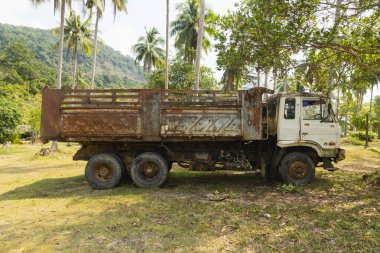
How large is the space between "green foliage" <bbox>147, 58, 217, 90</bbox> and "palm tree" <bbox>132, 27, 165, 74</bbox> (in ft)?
18.6

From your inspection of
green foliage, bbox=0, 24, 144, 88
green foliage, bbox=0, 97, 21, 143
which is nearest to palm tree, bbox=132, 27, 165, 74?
green foliage, bbox=0, 24, 144, 88

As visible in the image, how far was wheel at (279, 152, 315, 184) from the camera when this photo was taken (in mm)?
8867

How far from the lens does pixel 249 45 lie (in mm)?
9000

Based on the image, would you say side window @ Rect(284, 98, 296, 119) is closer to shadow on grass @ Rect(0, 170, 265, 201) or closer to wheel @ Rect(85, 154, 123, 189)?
shadow on grass @ Rect(0, 170, 265, 201)

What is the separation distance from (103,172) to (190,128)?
119 inches

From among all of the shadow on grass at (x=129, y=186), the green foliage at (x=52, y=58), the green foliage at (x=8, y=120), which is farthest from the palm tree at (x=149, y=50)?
the shadow on grass at (x=129, y=186)

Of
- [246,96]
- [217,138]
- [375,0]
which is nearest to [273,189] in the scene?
[217,138]

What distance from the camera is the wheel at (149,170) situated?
351 inches

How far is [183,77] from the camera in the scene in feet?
102

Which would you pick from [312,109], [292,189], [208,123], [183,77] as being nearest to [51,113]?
[208,123]

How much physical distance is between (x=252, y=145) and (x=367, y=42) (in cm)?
438

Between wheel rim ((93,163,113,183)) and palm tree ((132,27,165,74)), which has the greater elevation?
palm tree ((132,27,165,74))

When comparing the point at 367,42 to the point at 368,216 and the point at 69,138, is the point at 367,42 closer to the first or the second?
the point at 368,216

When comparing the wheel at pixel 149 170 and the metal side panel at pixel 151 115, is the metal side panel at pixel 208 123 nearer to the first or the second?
the metal side panel at pixel 151 115
